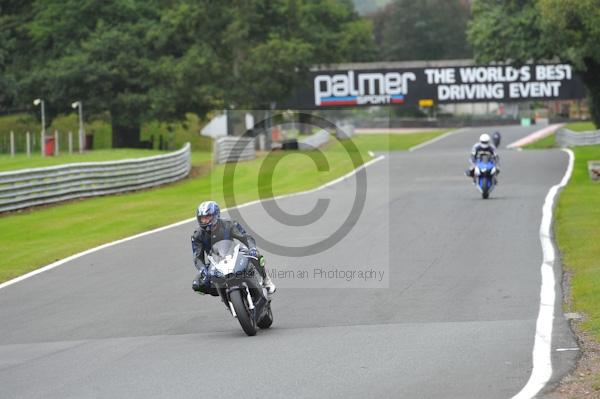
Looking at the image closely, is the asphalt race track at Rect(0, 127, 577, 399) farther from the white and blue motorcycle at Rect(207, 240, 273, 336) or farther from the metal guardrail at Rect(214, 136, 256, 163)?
the metal guardrail at Rect(214, 136, 256, 163)

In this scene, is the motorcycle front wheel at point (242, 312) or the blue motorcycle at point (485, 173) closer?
the motorcycle front wheel at point (242, 312)

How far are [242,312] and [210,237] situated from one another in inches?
38.5

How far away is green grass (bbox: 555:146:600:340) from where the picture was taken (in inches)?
489

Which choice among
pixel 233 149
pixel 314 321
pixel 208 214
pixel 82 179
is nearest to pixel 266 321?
pixel 314 321

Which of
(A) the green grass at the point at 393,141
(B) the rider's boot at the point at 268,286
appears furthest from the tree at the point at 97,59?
(B) the rider's boot at the point at 268,286

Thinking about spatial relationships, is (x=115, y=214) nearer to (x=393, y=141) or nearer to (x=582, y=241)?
(x=582, y=241)

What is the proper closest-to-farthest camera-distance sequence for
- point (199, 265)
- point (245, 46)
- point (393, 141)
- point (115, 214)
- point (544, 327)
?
point (544, 327)
point (199, 265)
point (115, 214)
point (245, 46)
point (393, 141)

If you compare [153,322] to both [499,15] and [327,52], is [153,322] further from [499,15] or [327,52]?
[327,52]

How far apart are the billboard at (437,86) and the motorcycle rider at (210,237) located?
58215mm

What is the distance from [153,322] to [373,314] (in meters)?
2.51

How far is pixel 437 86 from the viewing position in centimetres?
7138

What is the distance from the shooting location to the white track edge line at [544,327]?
8485mm

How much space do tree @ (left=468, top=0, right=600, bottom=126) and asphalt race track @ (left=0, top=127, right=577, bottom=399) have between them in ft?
41.2
